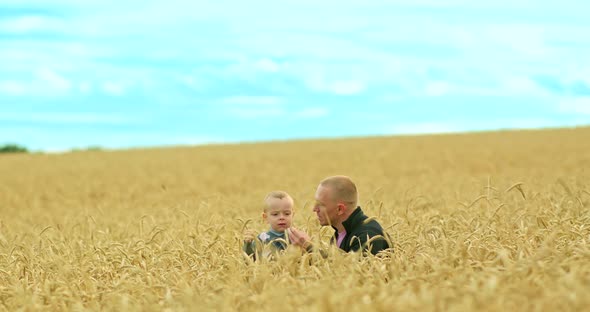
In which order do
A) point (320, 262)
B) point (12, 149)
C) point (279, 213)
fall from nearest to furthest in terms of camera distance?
point (320, 262) < point (279, 213) < point (12, 149)

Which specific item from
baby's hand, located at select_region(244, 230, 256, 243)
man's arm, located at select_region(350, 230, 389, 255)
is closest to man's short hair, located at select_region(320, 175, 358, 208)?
man's arm, located at select_region(350, 230, 389, 255)

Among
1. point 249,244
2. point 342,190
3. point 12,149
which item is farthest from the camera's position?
point 12,149

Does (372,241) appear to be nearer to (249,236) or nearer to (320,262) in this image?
(320,262)

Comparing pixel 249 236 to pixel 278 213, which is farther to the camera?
pixel 278 213

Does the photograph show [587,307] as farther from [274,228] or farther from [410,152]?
[410,152]

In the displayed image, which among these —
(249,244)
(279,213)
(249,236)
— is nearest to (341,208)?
(279,213)

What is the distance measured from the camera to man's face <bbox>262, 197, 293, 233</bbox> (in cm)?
573

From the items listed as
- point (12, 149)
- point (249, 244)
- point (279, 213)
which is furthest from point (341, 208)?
point (12, 149)

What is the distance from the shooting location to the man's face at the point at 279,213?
573cm

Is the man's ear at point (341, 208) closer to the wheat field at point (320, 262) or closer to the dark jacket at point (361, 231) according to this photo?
the dark jacket at point (361, 231)

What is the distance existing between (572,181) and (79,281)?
27.0 ft

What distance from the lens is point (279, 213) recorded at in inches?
227

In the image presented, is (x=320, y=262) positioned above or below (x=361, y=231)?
below

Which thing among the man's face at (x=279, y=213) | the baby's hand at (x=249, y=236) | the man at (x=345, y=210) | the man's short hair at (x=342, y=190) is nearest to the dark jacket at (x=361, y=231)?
the man at (x=345, y=210)
